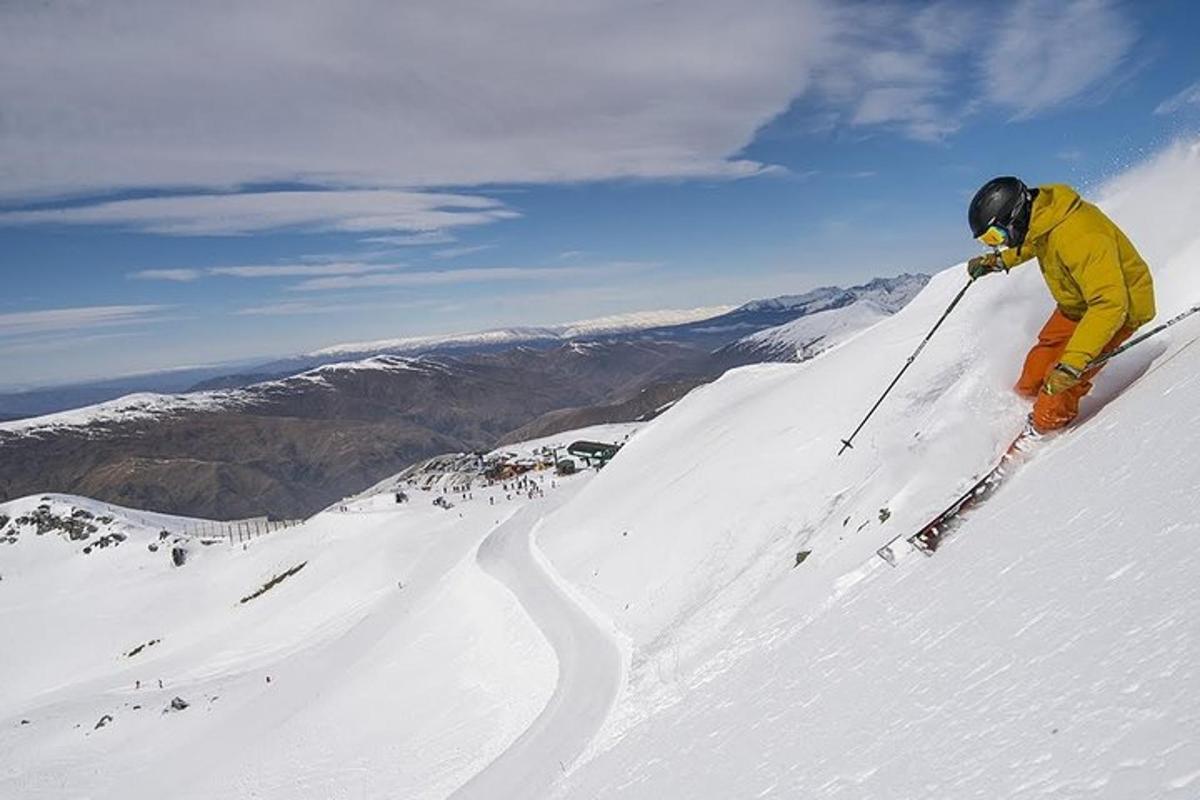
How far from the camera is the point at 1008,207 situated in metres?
10.2

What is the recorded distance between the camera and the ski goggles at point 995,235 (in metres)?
10.3

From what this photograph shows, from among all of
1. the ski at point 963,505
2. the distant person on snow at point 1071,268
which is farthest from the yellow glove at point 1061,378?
the ski at point 963,505

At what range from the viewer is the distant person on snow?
9.70 metres

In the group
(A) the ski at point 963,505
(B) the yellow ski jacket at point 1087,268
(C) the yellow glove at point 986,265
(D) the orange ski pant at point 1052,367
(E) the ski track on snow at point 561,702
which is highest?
(C) the yellow glove at point 986,265

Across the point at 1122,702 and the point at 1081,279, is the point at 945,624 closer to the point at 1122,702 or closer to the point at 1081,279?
the point at 1122,702

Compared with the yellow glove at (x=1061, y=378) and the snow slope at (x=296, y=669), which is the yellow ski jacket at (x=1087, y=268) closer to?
the yellow glove at (x=1061, y=378)

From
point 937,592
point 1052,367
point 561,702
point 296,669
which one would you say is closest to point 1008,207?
point 1052,367

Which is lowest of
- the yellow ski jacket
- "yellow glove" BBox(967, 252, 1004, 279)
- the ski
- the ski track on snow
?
the ski track on snow

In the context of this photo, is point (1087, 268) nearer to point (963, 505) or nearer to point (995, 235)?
point (995, 235)

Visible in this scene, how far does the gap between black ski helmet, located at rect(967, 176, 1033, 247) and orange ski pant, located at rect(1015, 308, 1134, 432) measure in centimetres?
158

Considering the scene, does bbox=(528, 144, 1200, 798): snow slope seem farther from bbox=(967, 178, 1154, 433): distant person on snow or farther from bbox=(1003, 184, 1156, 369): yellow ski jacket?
bbox=(1003, 184, 1156, 369): yellow ski jacket

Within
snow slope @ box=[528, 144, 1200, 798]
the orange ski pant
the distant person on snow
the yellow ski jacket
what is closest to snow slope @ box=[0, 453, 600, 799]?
snow slope @ box=[528, 144, 1200, 798]

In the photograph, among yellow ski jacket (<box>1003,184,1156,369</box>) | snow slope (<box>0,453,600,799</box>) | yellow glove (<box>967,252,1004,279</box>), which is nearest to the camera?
yellow ski jacket (<box>1003,184,1156,369</box>)

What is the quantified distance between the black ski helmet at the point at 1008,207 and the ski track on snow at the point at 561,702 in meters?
12.3
